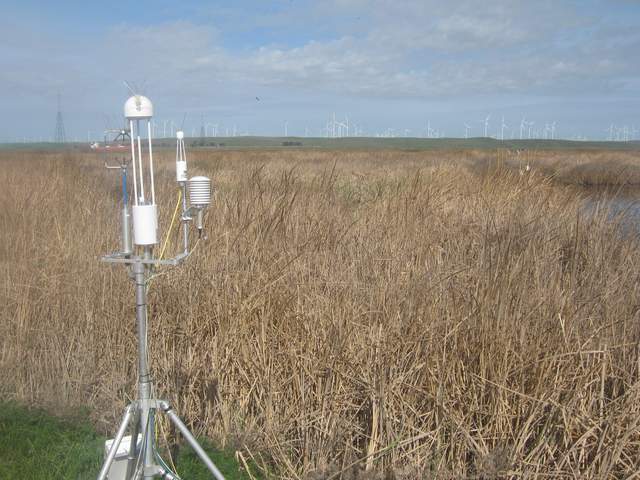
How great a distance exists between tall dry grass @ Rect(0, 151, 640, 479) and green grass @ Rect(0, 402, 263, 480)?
0.44 feet

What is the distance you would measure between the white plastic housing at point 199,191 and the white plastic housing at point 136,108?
30 centimetres

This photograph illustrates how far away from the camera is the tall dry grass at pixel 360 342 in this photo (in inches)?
108

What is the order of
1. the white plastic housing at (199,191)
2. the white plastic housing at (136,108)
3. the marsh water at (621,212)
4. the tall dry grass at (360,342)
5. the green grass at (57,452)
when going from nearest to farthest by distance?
1. the white plastic housing at (136,108)
2. the white plastic housing at (199,191)
3. the tall dry grass at (360,342)
4. the green grass at (57,452)
5. the marsh water at (621,212)

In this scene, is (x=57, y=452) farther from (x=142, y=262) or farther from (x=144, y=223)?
(x=144, y=223)

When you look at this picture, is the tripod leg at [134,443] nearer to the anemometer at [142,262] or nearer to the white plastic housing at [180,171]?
the anemometer at [142,262]

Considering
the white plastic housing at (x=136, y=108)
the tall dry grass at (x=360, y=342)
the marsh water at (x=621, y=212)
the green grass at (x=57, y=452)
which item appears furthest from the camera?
the marsh water at (x=621, y=212)

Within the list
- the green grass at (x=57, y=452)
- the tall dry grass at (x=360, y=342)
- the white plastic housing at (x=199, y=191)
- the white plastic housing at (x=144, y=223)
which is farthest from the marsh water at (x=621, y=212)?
the white plastic housing at (x=144, y=223)

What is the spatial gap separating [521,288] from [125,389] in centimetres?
247

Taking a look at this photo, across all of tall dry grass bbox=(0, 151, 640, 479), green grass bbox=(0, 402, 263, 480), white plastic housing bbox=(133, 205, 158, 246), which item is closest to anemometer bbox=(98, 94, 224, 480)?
white plastic housing bbox=(133, 205, 158, 246)

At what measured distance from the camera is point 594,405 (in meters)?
2.82

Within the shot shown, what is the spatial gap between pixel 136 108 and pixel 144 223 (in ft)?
1.34

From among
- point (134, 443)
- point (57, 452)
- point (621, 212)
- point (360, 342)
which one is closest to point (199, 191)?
point (134, 443)

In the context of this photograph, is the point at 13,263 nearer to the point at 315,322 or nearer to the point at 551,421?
the point at 315,322

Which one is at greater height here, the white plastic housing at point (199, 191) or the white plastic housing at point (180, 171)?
the white plastic housing at point (180, 171)
